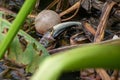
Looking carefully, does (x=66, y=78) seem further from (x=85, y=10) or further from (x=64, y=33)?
(x=85, y=10)

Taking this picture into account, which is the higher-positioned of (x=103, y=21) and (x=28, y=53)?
(x=103, y=21)

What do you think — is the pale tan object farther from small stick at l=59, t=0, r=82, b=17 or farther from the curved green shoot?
the curved green shoot

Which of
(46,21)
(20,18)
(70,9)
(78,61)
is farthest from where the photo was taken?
(70,9)

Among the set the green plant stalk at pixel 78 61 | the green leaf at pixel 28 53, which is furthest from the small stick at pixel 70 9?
the green plant stalk at pixel 78 61

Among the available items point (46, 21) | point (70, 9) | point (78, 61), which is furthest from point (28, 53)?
point (78, 61)

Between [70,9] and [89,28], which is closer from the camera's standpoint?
[89,28]

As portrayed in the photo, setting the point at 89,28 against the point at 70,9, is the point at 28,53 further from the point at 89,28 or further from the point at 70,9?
the point at 70,9

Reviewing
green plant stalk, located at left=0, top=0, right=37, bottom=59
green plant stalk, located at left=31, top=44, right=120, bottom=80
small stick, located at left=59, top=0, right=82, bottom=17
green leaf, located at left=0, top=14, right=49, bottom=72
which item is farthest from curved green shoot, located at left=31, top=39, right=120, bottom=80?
small stick, located at left=59, top=0, right=82, bottom=17

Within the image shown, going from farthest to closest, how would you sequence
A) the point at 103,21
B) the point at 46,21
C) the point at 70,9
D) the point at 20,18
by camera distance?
1. the point at 70,9
2. the point at 46,21
3. the point at 103,21
4. the point at 20,18
